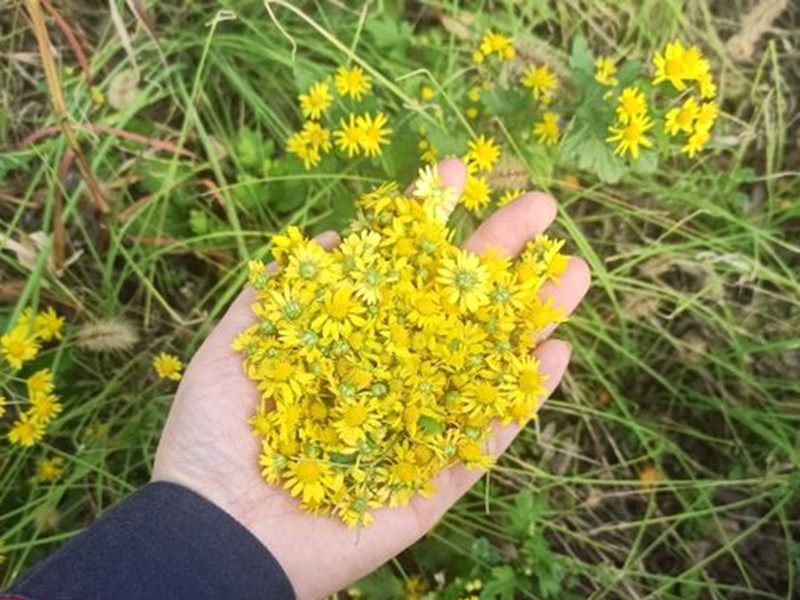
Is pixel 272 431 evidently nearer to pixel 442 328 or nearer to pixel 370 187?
pixel 442 328

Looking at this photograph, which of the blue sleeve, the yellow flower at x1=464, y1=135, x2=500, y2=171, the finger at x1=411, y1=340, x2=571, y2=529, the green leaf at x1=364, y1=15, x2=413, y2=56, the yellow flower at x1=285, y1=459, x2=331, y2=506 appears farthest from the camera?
the green leaf at x1=364, y1=15, x2=413, y2=56

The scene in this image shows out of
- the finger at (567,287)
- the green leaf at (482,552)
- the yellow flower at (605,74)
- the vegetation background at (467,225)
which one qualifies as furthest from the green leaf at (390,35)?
the green leaf at (482,552)

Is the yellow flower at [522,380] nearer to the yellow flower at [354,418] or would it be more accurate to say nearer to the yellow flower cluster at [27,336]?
the yellow flower at [354,418]

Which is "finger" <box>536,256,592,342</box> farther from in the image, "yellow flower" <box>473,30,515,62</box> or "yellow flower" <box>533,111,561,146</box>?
"yellow flower" <box>473,30,515,62</box>

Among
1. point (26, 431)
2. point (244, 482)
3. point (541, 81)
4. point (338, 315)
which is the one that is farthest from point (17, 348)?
point (541, 81)

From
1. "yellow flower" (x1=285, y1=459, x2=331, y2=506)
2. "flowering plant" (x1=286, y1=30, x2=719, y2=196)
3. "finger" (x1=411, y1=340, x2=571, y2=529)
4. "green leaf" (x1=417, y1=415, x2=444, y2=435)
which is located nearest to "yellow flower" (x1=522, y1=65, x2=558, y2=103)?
"flowering plant" (x1=286, y1=30, x2=719, y2=196)

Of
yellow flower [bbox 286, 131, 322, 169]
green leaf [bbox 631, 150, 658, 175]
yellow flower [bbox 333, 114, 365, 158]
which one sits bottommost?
green leaf [bbox 631, 150, 658, 175]

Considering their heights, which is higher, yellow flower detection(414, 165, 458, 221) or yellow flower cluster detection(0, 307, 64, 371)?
yellow flower detection(414, 165, 458, 221)
